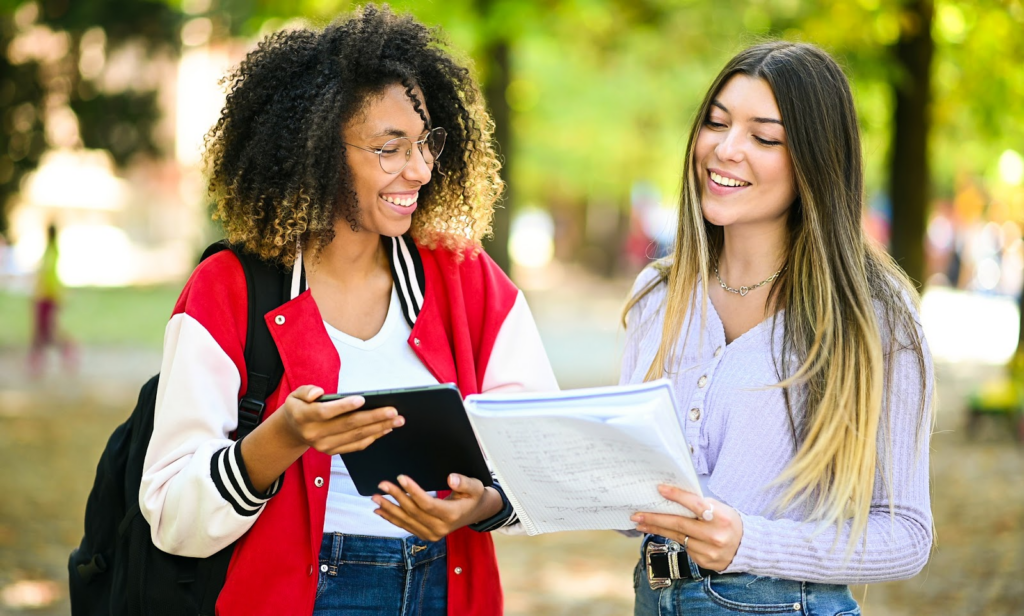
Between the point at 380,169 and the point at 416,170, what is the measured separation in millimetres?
88

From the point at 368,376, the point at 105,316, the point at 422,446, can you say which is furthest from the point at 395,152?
the point at 105,316

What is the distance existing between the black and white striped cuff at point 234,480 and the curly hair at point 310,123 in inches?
19.6

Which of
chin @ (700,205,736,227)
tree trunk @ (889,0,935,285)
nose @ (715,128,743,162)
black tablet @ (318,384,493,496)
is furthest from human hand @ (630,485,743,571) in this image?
tree trunk @ (889,0,935,285)

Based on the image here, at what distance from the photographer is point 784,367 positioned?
7.93 feet

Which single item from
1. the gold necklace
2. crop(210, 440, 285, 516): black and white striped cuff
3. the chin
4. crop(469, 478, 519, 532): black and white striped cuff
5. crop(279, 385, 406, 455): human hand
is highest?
the chin

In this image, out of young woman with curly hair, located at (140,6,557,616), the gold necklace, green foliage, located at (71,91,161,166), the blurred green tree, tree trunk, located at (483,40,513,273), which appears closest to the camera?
young woman with curly hair, located at (140,6,557,616)

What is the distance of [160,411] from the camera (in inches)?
94.4

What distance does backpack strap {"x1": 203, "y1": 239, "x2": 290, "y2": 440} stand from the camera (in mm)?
2434

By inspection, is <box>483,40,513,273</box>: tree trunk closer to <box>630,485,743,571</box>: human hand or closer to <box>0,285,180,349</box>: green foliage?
<box>0,285,180,349</box>: green foliage

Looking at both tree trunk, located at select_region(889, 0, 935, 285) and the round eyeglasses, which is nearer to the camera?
the round eyeglasses

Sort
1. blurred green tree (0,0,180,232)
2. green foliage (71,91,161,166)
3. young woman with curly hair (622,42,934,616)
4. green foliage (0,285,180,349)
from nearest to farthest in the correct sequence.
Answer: young woman with curly hair (622,42,934,616), blurred green tree (0,0,180,232), green foliage (71,91,161,166), green foliage (0,285,180,349)

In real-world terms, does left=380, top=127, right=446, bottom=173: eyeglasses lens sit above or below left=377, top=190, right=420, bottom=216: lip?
above

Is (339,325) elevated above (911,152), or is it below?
below

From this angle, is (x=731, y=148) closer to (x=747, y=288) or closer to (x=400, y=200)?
(x=747, y=288)
